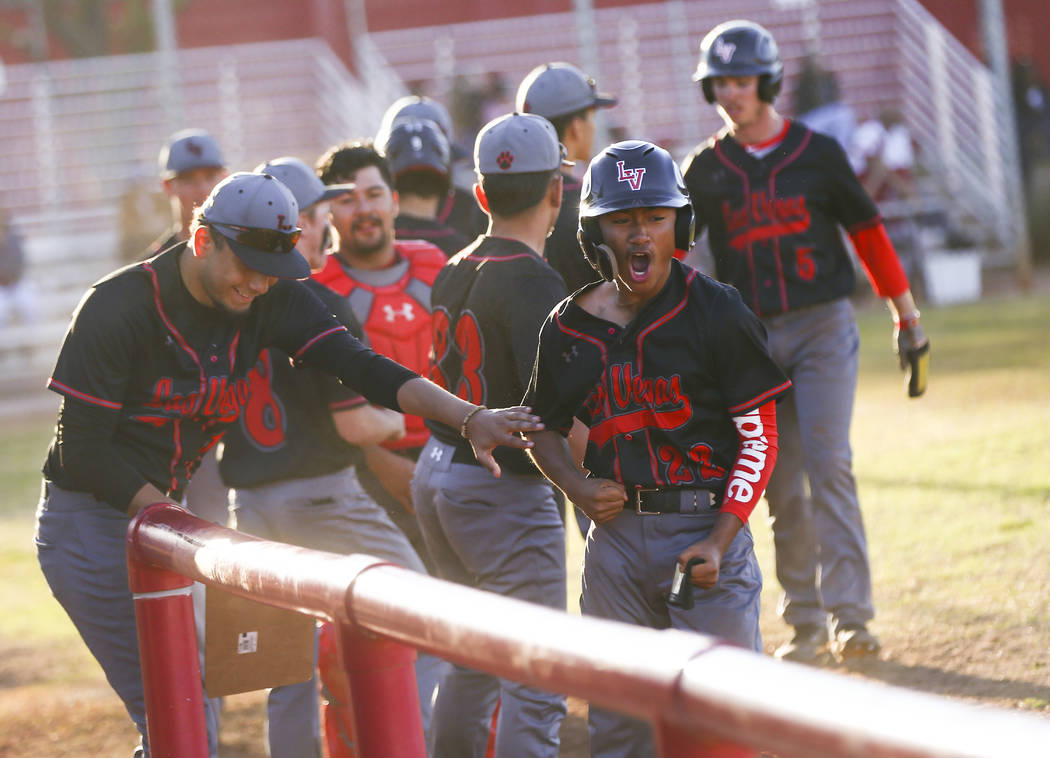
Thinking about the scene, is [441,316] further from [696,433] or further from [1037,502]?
[1037,502]

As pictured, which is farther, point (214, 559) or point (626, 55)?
point (626, 55)

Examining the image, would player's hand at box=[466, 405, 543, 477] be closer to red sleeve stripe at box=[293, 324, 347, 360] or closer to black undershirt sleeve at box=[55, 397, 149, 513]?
red sleeve stripe at box=[293, 324, 347, 360]

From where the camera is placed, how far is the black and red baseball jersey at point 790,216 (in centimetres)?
561

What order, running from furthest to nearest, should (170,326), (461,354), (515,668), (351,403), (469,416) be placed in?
(351,403) → (461,354) → (170,326) → (469,416) → (515,668)

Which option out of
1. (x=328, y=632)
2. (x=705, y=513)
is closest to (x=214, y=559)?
(x=705, y=513)

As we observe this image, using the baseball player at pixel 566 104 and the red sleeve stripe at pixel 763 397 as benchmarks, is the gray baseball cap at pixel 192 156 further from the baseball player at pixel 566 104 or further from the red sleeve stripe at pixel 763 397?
the red sleeve stripe at pixel 763 397

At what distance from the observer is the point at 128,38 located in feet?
81.7

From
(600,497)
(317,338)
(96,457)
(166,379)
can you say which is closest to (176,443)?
(166,379)

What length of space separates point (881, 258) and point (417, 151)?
1995mm

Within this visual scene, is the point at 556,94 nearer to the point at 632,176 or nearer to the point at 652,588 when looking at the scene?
the point at 632,176

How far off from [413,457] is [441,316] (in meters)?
1.25

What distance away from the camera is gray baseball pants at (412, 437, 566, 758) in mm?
4090

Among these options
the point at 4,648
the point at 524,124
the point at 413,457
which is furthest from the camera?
the point at 4,648

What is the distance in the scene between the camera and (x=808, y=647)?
5594 millimetres
